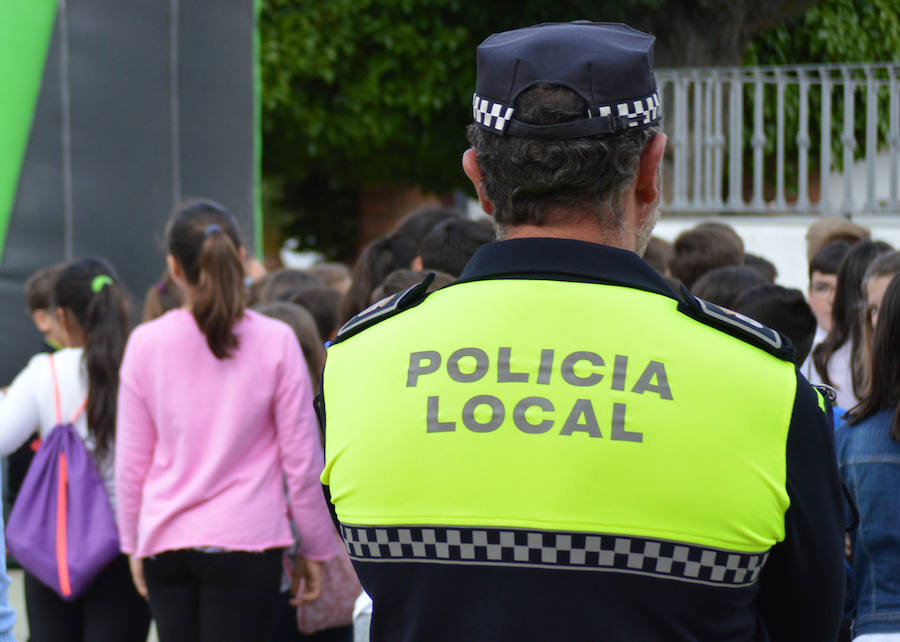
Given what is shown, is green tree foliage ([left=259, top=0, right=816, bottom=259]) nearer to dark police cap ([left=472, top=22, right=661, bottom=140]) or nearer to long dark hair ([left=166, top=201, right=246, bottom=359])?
long dark hair ([left=166, top=201, right=246, bottom=359])

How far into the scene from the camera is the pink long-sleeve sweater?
3.56 meters

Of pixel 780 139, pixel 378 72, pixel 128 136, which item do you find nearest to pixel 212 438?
pixel 128 136

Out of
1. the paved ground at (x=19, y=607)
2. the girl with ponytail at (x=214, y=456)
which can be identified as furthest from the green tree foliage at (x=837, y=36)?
the paved ground at (x=19, y=607)

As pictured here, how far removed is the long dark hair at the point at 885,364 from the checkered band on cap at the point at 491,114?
1459mm

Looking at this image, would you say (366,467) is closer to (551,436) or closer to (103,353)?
(551,436)

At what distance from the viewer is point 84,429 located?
4023 millimetres

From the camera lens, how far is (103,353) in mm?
4070

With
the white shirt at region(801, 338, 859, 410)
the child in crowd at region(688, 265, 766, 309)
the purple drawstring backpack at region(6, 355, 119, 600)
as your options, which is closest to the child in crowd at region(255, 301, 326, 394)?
the purple drawstring backpack at region(6, 355, 119, 600)

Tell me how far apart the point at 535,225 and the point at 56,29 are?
20.4 ft

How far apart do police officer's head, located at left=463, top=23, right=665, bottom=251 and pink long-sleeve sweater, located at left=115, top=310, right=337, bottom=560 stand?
216 cm

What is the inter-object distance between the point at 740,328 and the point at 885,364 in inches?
53.4

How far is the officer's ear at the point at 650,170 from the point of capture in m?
1.53

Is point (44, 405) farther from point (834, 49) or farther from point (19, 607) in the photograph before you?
point (834, 49)

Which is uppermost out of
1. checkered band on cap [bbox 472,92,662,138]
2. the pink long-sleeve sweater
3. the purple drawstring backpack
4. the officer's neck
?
checkered band on cap [bbox 472,92,662,138]
